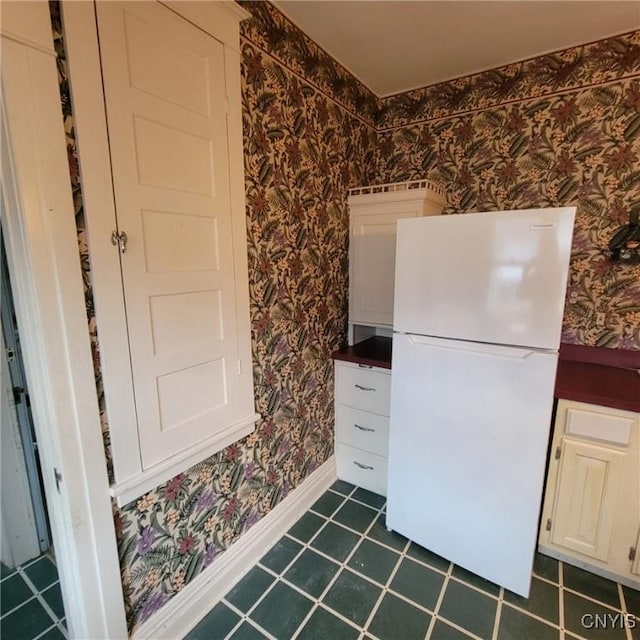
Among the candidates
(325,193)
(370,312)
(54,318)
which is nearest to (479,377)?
(370,312)

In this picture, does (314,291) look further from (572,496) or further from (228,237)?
(572,496)

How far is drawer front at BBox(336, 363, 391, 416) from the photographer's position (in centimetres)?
208

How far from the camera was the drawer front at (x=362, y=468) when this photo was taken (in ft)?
7.18

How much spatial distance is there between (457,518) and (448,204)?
6.01ft

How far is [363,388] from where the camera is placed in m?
2.15

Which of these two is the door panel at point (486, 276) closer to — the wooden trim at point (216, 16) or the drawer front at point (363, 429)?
the drawer front at point (363, 429)

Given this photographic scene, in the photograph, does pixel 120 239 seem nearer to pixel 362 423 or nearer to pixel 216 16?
pixel 216 16

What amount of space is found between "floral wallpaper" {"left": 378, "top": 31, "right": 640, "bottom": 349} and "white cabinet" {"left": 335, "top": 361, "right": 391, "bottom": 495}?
3.78 ft

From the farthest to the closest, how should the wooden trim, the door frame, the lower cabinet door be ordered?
the lower cabinet door < the wooden trim < the door frame

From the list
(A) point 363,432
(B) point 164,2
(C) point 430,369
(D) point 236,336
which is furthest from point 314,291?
(B) point 164,2

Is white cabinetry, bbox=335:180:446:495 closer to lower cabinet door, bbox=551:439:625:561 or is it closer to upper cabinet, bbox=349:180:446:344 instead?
upper cabinet, bbox=349:180:446:344

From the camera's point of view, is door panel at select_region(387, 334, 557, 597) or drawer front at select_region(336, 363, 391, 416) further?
drawer front at select_region(336, 363, 391, 416)

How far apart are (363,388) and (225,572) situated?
3.74 feet

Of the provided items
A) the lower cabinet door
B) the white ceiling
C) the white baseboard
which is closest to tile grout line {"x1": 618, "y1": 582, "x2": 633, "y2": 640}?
the lower cabinet door
